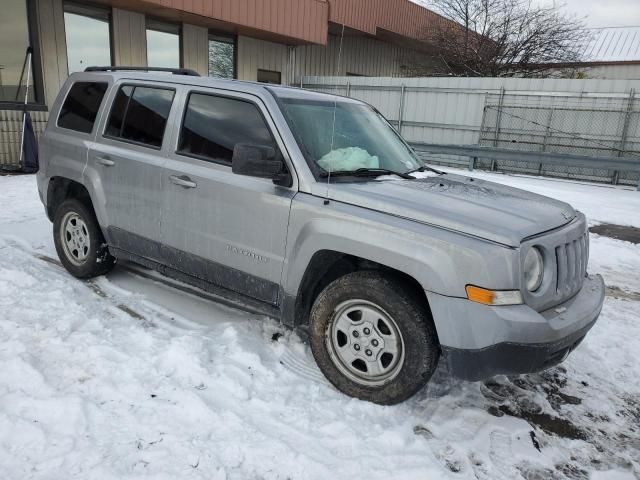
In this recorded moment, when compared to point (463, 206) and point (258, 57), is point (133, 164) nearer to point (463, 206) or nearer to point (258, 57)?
point (463, 206)

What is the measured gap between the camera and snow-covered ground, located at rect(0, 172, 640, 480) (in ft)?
8.30

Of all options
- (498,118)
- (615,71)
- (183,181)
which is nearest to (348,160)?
(183,181)

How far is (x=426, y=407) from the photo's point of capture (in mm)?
3123

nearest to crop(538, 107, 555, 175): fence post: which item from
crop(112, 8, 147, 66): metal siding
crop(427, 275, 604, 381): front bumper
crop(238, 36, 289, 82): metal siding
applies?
crop(238, 36, 289, 82): metal siding

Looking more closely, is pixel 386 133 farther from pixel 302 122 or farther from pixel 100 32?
pixel 100 32

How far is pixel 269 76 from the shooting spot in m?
18.0

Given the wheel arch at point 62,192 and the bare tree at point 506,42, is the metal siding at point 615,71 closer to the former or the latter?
the bare tree at point 506,42

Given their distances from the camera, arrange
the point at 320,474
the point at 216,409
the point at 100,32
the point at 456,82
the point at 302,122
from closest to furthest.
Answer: the point at 320,474
the point at 216,409
the point at 302,122
the point at 100,32
the point at 456,82

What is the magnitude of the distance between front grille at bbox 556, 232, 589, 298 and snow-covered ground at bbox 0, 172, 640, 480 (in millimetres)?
817

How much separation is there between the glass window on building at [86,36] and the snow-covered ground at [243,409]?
960 centimetres

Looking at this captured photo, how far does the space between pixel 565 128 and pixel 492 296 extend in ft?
46.2

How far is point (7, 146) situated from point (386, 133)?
9805 mm

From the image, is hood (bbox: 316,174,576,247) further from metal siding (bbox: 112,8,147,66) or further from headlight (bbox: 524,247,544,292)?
metal siding (bbox: 112,8,147,66)

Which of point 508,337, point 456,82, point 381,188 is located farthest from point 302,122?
point 456,82
